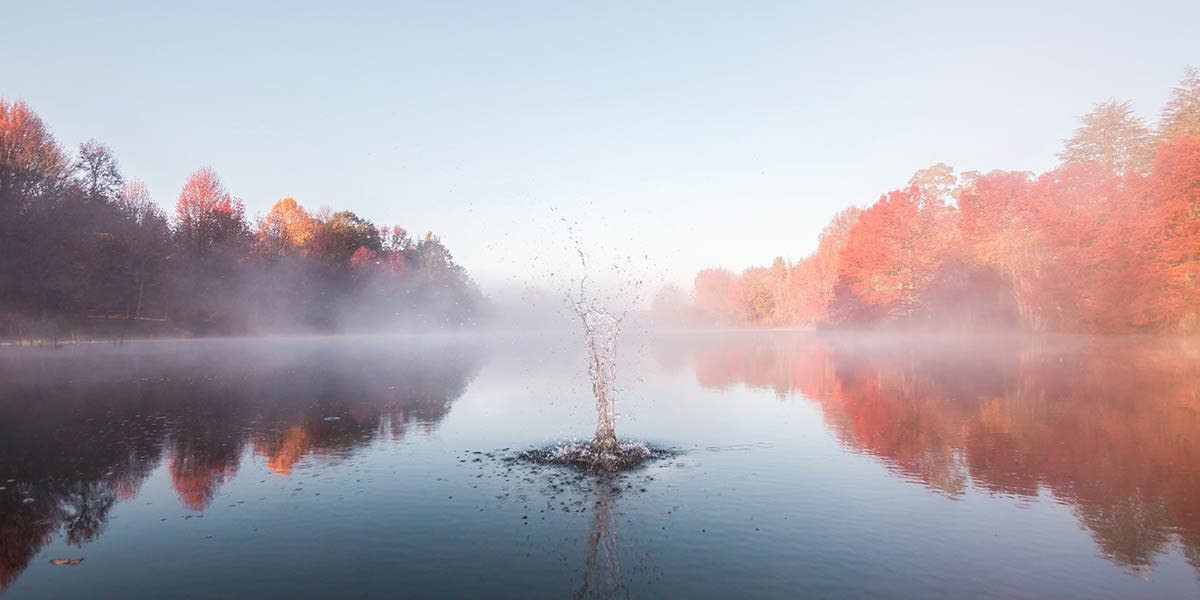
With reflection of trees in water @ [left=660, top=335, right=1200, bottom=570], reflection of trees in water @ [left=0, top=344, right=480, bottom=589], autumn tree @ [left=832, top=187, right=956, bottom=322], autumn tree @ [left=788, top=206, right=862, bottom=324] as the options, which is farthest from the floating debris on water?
autumn tree @ [left=788, top=206, right=862, bottom=324]

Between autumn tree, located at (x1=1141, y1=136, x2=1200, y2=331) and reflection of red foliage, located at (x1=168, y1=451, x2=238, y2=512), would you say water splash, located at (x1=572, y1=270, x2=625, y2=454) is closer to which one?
reflection of red foliage, located at (x1=168, y1=451, x2=238, y2=512)

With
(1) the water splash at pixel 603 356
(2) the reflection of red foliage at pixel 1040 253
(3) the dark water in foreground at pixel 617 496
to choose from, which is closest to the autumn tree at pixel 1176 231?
(2) the reflection of red foliage at pixel 1040 253

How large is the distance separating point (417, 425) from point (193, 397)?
14.7m

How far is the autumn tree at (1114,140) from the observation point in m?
68.6

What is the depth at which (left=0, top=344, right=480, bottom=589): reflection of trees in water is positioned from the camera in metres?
13.8

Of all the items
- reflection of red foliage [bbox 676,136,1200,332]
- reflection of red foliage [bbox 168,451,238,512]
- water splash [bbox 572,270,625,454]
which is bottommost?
reflection of red foliage [bbox 168,451,238,512]

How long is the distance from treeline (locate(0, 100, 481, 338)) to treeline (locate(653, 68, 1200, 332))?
308 feet

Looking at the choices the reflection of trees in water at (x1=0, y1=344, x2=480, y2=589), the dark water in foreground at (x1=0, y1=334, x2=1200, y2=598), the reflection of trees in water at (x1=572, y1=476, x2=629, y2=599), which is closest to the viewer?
the reflection of trees in water at (x1=572, y1=476, x2=629, y2=599)

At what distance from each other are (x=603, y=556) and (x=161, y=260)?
83.5 m

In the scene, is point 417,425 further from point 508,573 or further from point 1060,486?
point 1060,486

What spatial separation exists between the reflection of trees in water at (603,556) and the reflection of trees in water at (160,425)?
9164 mm

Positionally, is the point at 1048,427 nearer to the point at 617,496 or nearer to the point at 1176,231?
the point at 617,496

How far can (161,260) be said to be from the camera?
242 feet

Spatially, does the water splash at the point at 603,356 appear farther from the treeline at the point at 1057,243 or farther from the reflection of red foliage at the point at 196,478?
the treeline at the point at 1057,243
